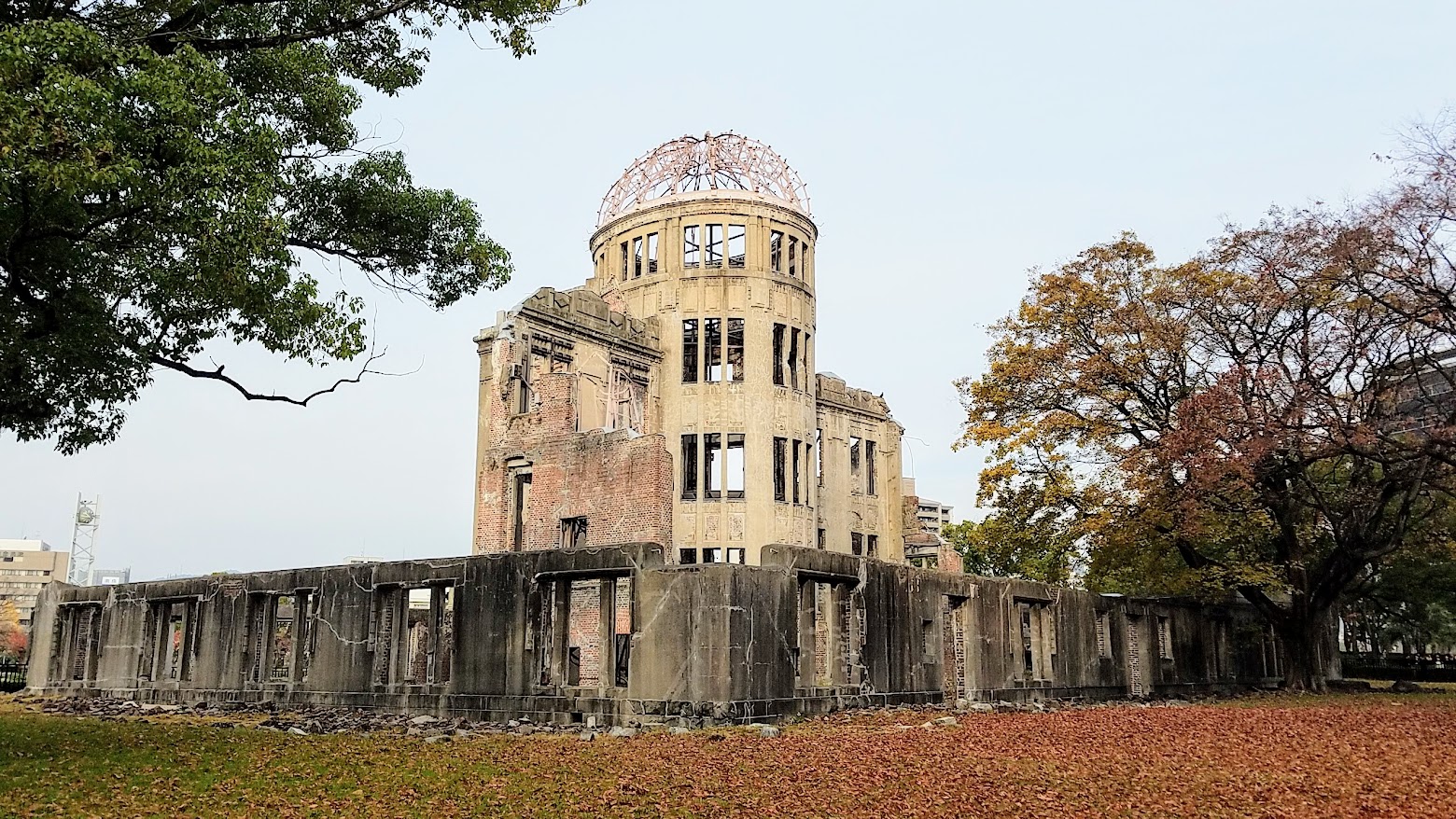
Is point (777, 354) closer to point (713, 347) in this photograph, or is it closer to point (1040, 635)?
point (713, 347)

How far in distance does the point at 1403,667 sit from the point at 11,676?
4291cm

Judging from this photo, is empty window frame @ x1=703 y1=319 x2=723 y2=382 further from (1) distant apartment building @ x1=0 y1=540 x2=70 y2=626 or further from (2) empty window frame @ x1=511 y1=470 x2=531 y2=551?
(1) distant apartment building @ x1=0 y1=540 x2=70 y2=626

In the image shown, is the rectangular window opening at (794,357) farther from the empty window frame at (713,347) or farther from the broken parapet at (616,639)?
the broken parapet at (616,639)

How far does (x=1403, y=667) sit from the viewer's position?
1492 inches

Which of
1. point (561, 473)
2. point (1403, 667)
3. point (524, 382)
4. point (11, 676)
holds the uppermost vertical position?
point (524, 382)

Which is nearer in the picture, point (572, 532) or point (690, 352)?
point (572, 532)

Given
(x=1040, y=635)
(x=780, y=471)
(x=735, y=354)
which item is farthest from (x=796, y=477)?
(x=1040, y=635)

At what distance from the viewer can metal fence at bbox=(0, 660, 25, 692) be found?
1160 inches

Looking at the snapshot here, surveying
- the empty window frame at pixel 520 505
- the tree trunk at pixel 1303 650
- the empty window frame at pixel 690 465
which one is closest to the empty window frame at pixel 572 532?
the empty window frame at pixel 520 505

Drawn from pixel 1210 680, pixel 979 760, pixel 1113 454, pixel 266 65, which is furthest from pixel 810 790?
pixel 1210 680

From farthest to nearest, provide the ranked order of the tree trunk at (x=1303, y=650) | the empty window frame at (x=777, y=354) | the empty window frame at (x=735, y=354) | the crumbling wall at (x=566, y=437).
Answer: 1. the empty window frame at (x=735, y=354)
2. the empty window frame at (x=777, y=354)
3. the crumbling wall at (x=566, y=437)
4. the tree trunk at (x=1303, y=650)

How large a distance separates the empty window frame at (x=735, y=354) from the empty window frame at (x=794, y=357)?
5.31 feet

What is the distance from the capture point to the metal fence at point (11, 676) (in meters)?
29.5

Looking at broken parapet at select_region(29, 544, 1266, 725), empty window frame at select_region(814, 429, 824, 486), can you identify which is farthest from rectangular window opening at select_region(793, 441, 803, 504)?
broken parapet at select_region(29, 544, 1266, 725)
